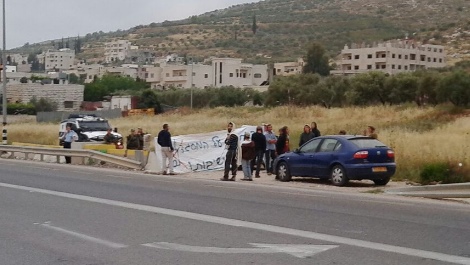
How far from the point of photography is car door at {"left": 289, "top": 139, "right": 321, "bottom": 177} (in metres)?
21.3

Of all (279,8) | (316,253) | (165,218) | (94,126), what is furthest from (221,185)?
(279,8)

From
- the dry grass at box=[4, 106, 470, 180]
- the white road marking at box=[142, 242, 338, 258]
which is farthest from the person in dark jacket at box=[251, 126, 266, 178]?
the white road marking at box=[142, 242, 338, 258]

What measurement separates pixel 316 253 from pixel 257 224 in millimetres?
2913

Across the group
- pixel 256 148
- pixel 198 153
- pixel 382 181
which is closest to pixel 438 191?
pixel 382 181

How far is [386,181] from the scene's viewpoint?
20.3m

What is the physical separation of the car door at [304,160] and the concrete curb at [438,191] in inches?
125

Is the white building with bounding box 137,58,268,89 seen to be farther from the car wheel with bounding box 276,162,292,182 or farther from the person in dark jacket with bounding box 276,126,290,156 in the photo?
the car wheel with bounding box 276,162,292,182

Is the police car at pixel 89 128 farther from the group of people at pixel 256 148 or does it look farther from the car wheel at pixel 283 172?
the car wheel at pixel 283 172

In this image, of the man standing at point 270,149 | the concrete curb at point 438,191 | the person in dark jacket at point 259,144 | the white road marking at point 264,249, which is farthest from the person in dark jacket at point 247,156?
the white road marking at point 264,249

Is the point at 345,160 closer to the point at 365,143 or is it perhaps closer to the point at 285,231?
the point at 365,143

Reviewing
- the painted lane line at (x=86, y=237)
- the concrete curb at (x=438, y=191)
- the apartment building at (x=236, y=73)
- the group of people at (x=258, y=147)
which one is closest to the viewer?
the painted lane line at (x=86, y=237)

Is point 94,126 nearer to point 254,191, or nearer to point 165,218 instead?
point 254,191

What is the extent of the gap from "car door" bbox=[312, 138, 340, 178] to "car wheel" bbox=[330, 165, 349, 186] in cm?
23

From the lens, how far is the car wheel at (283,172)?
870 inches
